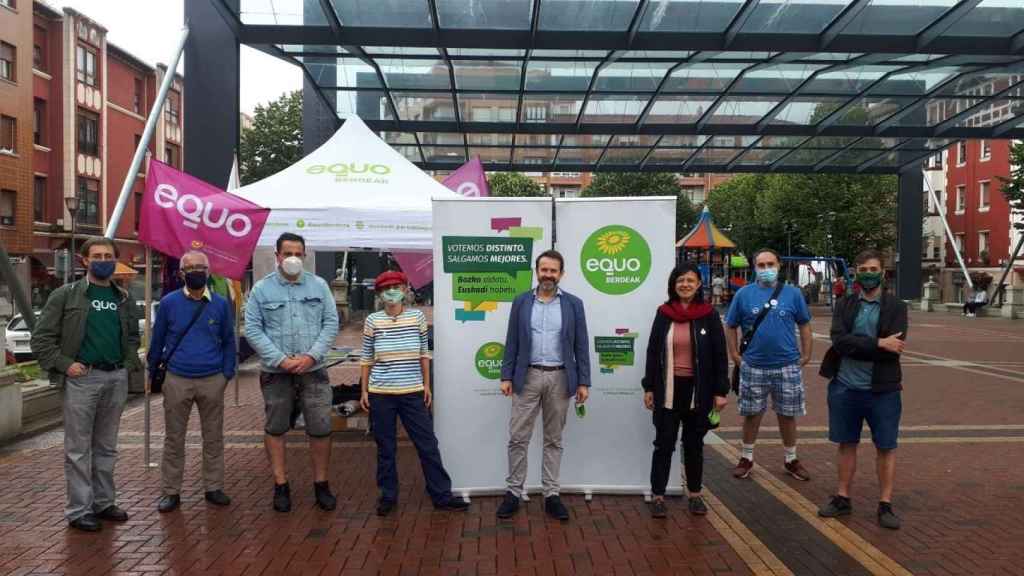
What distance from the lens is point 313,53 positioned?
16.6 metres

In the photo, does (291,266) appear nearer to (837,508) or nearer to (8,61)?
(837,508)

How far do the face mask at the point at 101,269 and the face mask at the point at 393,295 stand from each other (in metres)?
1.85

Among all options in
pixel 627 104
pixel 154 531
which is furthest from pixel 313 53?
pixel 154 531

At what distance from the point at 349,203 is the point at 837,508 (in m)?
5.45

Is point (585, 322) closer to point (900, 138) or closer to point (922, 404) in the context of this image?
point (922, 404)

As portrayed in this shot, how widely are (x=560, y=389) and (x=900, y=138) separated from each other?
2216 centimetres

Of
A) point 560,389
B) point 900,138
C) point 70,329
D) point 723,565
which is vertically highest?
point 900,138

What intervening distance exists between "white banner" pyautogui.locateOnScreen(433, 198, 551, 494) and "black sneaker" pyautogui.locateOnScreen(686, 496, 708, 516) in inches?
46.0

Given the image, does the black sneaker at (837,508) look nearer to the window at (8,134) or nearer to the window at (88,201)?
the window at (8,134)

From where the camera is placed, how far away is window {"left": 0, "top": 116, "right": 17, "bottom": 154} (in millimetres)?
32906

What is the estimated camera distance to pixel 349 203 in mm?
8906

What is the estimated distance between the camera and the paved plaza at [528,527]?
5078mm

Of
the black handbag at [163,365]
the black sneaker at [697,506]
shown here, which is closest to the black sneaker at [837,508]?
the black sneaker at [697,506]

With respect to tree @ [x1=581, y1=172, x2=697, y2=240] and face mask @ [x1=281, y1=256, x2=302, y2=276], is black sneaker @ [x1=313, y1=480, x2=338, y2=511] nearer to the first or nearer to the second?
face mask @ [x1=281, y1=256, x2=302, y2=276]
